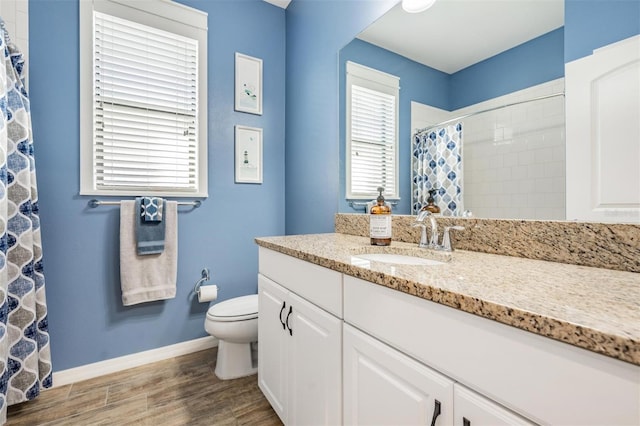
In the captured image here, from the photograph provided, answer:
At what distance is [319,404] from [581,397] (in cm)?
84

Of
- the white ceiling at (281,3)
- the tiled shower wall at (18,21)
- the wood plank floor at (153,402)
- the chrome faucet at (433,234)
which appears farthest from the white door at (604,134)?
the tiled shower wall at (18,21)

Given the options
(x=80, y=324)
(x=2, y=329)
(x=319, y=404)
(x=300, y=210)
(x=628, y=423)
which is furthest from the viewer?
(x=300, y=210)

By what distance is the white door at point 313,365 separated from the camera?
98 cm

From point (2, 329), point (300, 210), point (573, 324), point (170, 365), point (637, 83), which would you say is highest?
point (637, 83)

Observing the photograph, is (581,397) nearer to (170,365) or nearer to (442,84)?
(442,84)

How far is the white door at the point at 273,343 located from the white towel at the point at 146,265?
2.67 ft

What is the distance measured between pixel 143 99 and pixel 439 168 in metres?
1.89

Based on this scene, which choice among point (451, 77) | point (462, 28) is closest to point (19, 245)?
point (451, 77)

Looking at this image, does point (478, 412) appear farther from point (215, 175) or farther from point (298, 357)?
point (215, 175)

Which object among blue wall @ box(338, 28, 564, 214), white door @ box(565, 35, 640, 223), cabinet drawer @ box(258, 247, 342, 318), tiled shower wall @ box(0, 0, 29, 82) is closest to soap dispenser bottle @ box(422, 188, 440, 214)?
blue wall @ box(338, 28, 564, 214)

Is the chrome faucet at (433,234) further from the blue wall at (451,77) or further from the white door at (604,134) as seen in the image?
the white door at (604,134)

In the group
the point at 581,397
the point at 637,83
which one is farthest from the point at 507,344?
the point at 637,83

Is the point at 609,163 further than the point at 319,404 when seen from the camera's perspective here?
No

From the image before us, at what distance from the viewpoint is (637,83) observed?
0.80 metres
